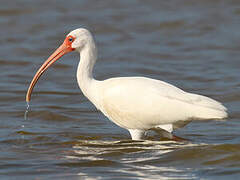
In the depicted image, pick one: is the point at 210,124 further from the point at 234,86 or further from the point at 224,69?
the point at 224,69

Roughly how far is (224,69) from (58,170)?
9088 millimetres

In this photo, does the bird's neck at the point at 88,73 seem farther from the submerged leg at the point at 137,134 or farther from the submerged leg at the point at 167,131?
the submerged leg at the point at 167,131

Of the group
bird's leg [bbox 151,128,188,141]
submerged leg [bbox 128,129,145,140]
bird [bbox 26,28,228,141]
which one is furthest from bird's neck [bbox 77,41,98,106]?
bird's leg [bbox 151,128,188,141]

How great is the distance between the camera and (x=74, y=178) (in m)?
9.35

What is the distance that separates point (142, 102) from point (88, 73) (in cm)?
116

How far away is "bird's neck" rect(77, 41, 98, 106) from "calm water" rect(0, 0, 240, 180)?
87 centimetres

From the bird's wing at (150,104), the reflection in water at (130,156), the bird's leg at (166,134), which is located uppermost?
the bird's wing at (150,104)

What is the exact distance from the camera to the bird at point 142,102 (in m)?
10.8

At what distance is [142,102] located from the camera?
36.4 ft

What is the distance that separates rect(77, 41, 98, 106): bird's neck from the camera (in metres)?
11.6

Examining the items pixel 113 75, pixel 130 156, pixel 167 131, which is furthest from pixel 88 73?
pixel 113 75

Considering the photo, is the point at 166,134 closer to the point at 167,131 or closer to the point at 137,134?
the point at 167,131

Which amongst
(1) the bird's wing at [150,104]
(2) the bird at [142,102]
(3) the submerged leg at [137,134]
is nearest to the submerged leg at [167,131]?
(2) the bird at [142,102]

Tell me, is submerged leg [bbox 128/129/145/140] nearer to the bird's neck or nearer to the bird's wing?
the bird's wing
